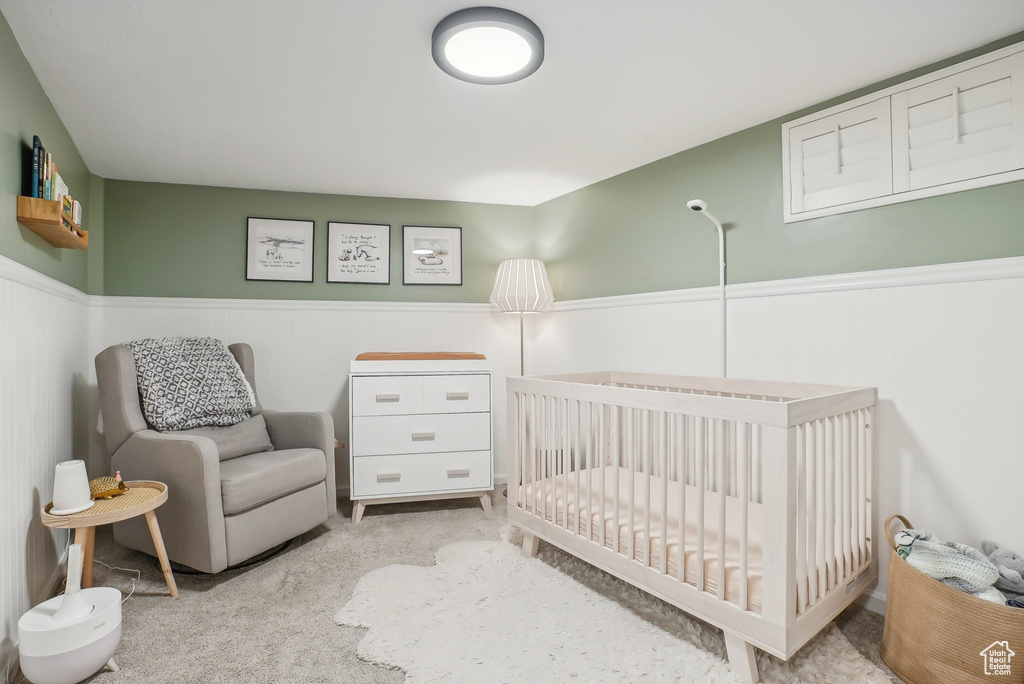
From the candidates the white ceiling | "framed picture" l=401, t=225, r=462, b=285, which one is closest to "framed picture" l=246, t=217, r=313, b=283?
the white ceiling

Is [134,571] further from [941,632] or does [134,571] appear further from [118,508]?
[941,632]

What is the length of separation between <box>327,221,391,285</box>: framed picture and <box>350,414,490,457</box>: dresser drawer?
1082mm

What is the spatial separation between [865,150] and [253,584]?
9.81 ft

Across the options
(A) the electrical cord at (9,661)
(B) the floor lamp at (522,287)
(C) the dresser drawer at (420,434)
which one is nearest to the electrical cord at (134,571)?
(A) the electrical cord at (9,661)

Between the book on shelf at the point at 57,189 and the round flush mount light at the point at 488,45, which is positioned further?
the book on shelf at the point at 57,189

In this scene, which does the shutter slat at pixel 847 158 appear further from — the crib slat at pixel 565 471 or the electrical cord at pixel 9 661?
the electrical cord at pixel 9 661

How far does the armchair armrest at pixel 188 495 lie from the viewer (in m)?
2.01

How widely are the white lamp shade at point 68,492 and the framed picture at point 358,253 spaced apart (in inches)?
72.7

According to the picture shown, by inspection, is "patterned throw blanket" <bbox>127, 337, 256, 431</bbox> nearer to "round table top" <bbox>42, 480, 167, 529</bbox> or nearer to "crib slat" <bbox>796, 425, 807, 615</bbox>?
"round table top" <bbox>42, 480, 167, 529</bbox>

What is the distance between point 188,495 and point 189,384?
65 cm

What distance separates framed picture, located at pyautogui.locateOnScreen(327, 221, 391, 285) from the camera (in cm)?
333

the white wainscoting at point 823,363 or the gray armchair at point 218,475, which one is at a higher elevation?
the white wainscoting at point 823,363

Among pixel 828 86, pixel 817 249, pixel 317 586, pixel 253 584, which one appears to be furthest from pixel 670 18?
pixel 253 584

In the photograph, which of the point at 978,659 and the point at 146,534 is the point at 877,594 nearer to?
the point at 978,659
